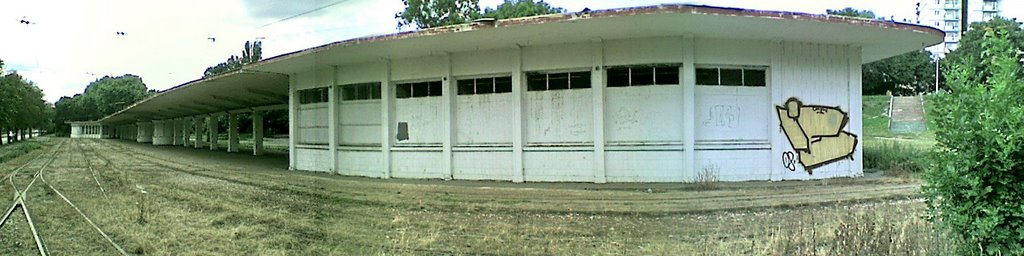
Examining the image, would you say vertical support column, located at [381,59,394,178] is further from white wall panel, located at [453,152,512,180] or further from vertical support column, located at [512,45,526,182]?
vertical support column, located at [512,45,526,182]

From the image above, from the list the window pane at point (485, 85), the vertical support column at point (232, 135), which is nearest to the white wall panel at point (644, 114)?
the window pane at point (485, 85)

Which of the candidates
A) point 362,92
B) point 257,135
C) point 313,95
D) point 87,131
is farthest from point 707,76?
point 87,131

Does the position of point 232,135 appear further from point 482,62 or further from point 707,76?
point 707,76

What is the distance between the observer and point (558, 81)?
1527cm

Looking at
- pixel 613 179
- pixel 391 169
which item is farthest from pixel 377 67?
pixel 613 179

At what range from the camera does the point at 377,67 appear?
1833 centimetres

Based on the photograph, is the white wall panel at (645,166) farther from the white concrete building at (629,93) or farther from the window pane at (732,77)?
the window pane at (732,77)

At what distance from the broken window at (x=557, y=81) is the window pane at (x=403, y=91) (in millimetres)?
3843

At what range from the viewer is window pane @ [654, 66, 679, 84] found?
46.1 feet

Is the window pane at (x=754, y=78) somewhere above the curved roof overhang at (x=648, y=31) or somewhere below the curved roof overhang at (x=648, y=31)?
below

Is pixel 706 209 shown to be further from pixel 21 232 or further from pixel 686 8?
pixel 21 232

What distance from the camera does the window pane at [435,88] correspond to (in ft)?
55.8

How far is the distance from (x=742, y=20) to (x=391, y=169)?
33.7 feet

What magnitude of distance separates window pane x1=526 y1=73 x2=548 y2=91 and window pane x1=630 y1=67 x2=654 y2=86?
2.19m
